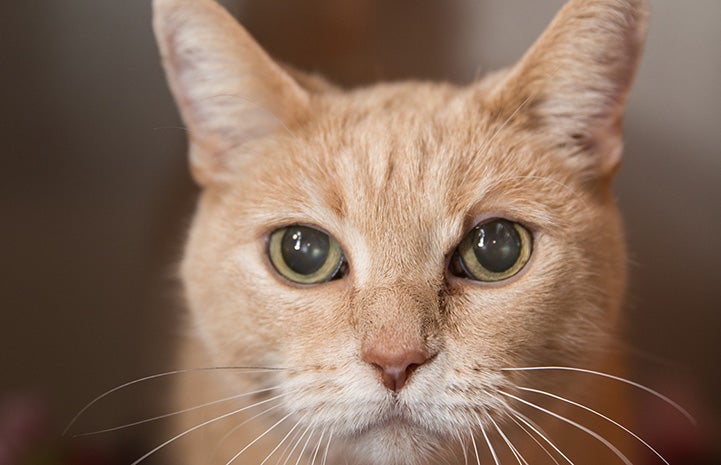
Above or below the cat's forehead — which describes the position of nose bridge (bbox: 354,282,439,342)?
below

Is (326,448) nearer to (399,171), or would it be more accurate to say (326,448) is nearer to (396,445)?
(396,445)

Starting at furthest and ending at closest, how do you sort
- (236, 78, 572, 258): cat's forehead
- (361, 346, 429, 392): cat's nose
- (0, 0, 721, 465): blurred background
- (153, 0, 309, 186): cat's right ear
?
(0, 0, 721, 465): blurred background → (153, 0, 309, 186): cat's right ear → (236, 78, 572, 258): cat's forehead → (361, 346, 429, 392): cat's nose

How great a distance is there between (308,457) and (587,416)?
1.77 ft

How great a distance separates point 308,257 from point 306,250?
0.04ft

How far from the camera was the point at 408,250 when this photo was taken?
49.2 inches

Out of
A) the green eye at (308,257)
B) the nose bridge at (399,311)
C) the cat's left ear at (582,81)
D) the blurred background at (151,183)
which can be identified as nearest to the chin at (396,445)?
the nose bridge at (399,311)

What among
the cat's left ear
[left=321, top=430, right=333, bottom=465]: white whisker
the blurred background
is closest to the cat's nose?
[left=321, top=430, right=333, bottom=465]: white whisker

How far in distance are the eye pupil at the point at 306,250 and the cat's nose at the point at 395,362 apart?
240mm

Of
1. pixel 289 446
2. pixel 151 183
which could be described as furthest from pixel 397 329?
pixel 151 183

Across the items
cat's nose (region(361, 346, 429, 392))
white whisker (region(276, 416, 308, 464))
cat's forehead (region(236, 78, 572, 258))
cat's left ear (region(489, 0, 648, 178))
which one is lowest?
white whisker (region(276, 416, 308, 464))

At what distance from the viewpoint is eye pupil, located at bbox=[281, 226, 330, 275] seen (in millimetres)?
1342

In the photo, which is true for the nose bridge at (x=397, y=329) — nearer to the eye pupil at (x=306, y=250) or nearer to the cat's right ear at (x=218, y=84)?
the eye pupil at (x=306, y=250)

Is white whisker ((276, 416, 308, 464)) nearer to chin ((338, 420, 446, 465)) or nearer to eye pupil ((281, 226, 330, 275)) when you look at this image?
chin ((338, 420, 446, 465))

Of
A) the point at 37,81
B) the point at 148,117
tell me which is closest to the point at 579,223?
the point at 148,117
